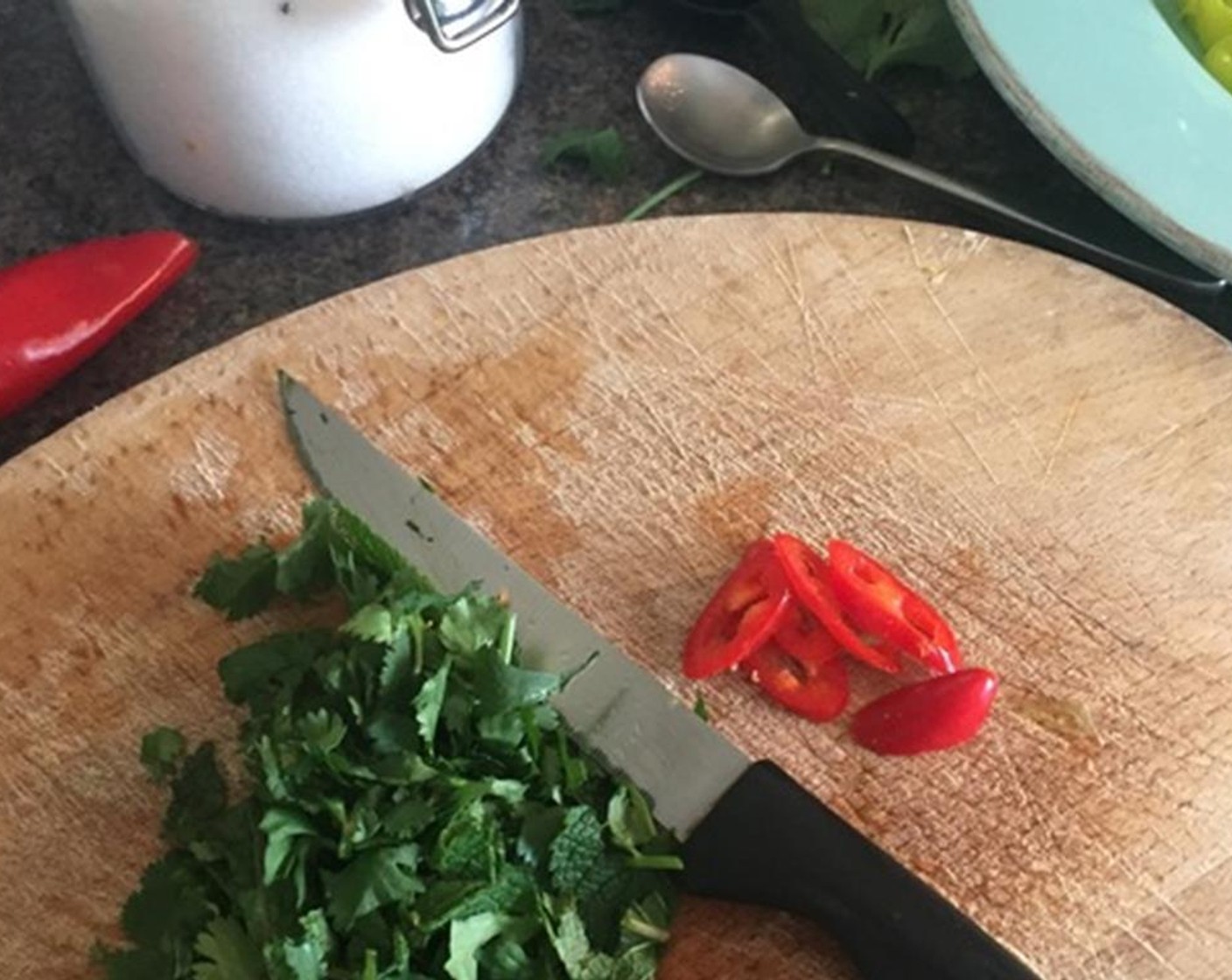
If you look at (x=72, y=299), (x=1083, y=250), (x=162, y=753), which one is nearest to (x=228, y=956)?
(x=162, y=753)

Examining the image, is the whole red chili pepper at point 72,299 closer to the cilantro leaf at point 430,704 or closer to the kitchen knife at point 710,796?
the kitchen knife at point 710,796

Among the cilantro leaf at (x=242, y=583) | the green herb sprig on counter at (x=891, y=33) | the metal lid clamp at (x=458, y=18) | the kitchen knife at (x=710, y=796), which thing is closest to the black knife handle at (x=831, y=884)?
the kitchen knife at (x=710, y=796)

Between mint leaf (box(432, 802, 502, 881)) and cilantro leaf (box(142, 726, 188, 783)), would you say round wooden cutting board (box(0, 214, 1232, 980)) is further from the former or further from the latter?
mint leaf (box(432, 802, 502, 881))

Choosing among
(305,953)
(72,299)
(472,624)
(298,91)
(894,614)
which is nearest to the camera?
(305,953)

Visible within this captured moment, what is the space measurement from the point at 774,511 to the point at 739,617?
10 cm

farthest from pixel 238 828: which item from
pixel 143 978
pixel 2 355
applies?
pixel 2 355

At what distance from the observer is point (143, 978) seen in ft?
3.37

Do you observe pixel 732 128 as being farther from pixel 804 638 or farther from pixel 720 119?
pixel 804 638

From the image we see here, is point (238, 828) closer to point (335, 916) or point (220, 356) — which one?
point (335, 916)

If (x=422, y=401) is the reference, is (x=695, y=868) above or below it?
below

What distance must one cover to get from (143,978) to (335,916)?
0.42 feet

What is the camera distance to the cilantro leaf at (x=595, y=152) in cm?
155

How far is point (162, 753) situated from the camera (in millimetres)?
1118

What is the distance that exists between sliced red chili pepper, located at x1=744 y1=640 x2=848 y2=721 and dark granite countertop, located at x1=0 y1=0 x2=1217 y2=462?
0.50 metres
